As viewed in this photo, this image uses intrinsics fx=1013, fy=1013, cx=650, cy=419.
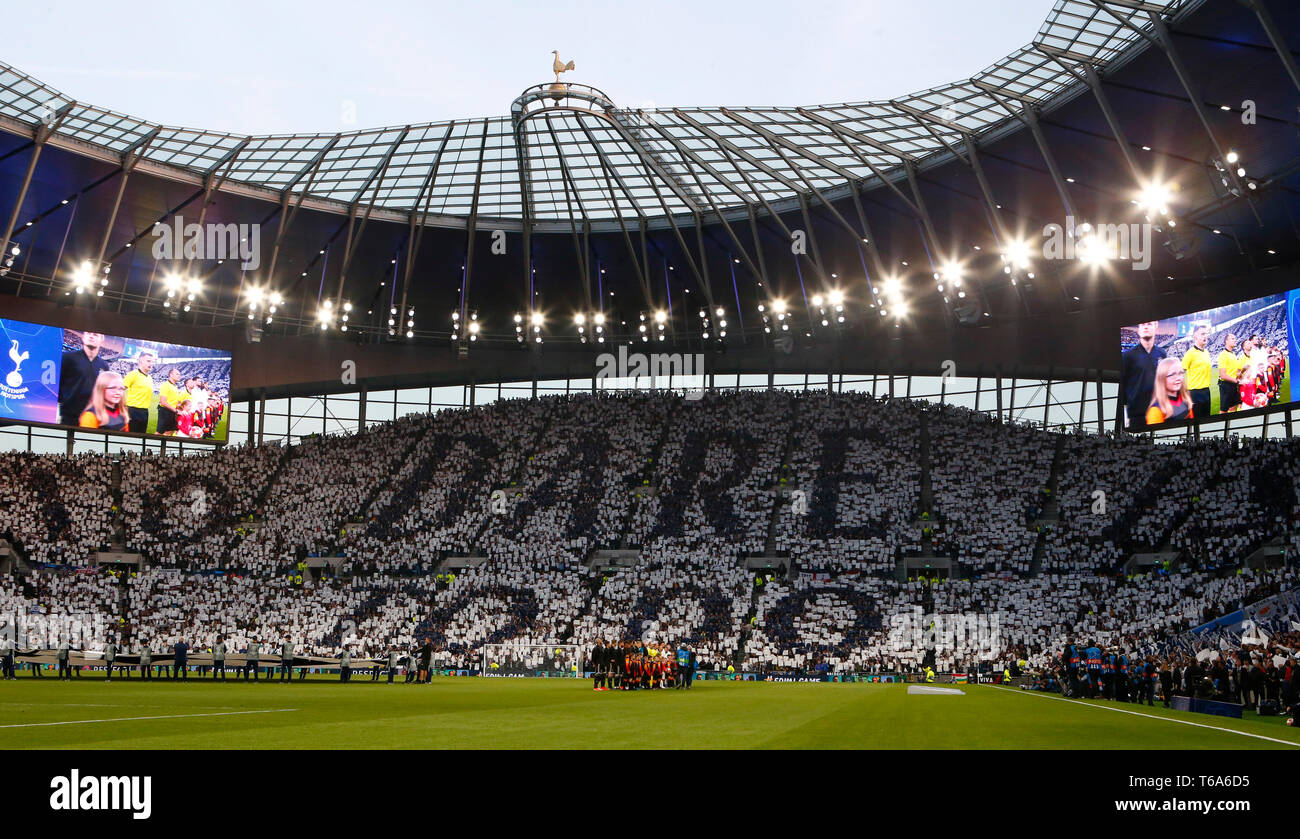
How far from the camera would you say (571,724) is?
1407 centimetres

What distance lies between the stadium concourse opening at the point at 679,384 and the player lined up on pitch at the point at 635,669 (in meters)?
0.19

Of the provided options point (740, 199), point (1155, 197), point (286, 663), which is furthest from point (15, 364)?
point (1155, 197)

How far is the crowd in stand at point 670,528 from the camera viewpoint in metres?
44.7

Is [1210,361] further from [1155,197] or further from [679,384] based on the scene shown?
[679,384]

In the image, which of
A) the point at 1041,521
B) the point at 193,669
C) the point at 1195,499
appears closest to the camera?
the point at 193,669

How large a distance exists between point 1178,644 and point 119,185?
5126 cm

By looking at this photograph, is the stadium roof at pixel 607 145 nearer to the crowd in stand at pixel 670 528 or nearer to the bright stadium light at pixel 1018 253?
the bright stadium light at pixel 1018 253

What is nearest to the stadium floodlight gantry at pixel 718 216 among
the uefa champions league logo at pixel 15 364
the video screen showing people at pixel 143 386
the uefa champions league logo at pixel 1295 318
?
the video screen showing people at pixel 143 386

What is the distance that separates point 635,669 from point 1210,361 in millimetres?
35198

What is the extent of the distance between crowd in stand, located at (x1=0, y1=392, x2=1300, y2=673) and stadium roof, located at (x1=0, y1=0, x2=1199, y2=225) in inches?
563

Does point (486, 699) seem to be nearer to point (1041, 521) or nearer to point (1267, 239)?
point (1041, 521)

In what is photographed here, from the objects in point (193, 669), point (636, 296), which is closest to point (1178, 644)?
point (193, 669)
